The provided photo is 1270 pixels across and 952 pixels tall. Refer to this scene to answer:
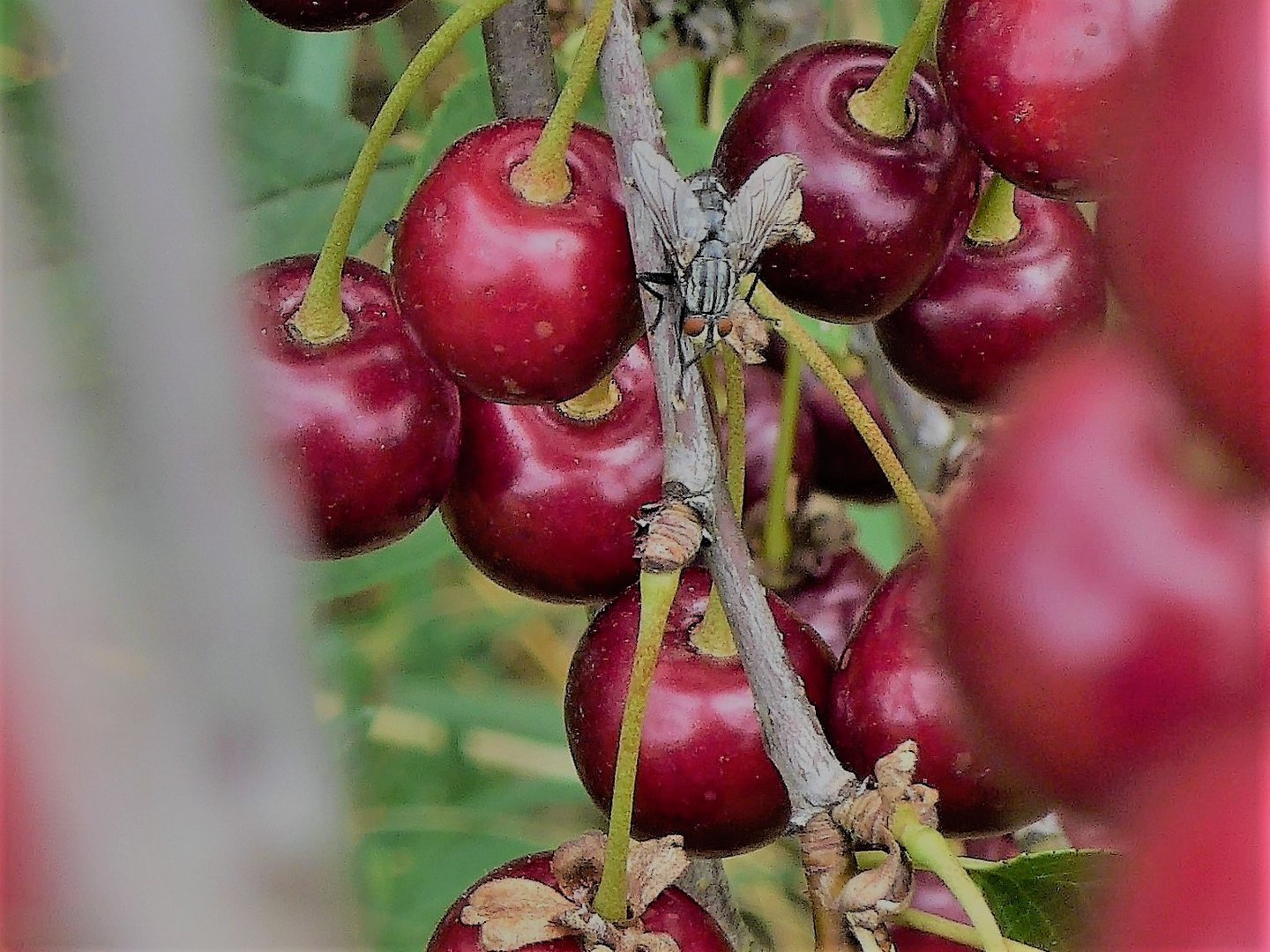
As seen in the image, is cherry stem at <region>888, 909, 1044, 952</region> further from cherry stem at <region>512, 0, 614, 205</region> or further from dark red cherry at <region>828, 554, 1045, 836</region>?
cherry stem at <region>512, 0, 614, 205</region>

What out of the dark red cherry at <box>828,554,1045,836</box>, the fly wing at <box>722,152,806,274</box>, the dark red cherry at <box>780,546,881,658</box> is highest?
the fly wing at <box>722,152,806,274</box>

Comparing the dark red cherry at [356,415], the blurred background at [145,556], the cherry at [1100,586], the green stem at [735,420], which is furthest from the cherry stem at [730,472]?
the blurred background at [145,556]

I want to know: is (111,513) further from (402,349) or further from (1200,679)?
(402,349)

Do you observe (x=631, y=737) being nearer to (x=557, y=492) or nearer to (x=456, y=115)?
(x=557, y=492)

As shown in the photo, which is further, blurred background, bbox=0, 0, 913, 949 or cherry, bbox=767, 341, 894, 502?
cherry, bbox=767, 341, 894, 502

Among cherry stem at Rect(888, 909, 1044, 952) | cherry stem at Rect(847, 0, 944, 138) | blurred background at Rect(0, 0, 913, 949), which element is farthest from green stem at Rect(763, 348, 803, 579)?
blurred background at Rect(0, 0, 913, 949)

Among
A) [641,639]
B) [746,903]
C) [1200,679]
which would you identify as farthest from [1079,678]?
[746,903]

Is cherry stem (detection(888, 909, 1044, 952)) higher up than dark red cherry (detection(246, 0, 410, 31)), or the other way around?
dark red cherry (detection(246, 0, 410, 31))

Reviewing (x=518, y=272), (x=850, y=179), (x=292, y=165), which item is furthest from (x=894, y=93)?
(x=292, y=165)
